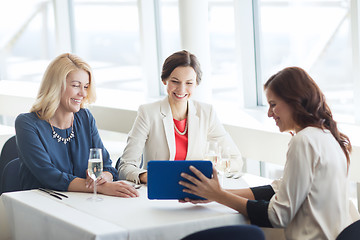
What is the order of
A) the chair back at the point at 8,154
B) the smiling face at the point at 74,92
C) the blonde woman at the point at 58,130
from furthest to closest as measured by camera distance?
the chair back at the point at 8,154 < the smiling face at the point at 74,92 < the blonde woman at the point at 58,130

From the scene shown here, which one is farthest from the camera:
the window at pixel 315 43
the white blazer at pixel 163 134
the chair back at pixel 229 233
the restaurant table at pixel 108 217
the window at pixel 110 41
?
the window at pixel 110 41

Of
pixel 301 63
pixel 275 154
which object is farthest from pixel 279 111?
pixel 301 63

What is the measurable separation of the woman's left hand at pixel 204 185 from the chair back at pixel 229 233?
41 centimetres

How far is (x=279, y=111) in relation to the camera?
227 cm

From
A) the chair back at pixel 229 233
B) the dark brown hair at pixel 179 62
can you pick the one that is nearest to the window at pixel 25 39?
the dark brown hair at pixel 179 62

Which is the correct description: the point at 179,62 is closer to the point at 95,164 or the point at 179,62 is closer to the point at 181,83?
the point at 181,83

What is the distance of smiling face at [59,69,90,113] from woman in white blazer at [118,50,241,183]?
1.38 feet

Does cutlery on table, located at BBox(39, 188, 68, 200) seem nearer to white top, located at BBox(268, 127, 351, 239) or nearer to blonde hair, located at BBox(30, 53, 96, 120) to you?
blonde hair, located at BBox(30, 53, 96, 120)

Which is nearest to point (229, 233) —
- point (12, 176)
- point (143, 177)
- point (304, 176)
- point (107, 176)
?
point (304, 176)

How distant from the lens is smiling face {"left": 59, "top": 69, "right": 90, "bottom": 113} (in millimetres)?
3016

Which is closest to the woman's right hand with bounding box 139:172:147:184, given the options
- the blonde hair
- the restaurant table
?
the restaurant table

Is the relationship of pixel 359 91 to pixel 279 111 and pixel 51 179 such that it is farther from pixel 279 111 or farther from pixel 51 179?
pixel 51 179

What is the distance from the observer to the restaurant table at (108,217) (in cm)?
213

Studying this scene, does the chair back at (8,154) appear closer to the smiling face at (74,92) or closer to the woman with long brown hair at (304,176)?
the smiling face at (74,92)
